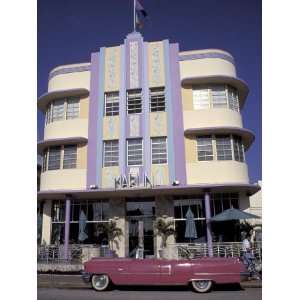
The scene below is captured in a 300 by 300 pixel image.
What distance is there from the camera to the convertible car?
7105mm

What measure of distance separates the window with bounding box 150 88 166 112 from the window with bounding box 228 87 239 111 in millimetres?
2164

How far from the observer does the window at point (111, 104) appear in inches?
503

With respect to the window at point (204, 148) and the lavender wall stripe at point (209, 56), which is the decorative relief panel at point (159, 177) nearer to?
the window at point (204, 148)

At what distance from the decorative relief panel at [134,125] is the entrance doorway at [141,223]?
7.10ft

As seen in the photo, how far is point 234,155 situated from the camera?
1190cm

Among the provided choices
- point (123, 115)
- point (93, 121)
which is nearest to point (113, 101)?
point (123, 115)

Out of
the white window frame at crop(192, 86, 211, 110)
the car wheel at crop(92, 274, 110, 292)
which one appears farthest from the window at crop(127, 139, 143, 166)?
the car wheel at crop(92, 274, 110, 292)

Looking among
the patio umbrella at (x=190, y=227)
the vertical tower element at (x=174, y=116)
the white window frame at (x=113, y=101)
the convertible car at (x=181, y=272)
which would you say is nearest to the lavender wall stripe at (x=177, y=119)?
the vertical tower element at (x=174, y=116)

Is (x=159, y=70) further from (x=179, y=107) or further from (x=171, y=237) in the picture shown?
(x=171, y=237)

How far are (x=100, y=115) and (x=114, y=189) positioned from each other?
105 inches

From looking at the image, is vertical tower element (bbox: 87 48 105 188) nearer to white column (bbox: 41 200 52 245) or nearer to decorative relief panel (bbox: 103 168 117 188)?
decorative relief panel (bbox: 103 168 117 188)

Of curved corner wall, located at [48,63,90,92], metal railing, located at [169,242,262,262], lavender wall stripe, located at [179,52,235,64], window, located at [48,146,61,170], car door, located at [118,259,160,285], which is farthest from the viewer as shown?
curved corner wall, located at [48,63,90,92]
